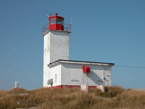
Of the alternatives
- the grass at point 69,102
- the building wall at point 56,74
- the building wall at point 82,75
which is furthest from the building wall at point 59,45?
the grass at point 69,102

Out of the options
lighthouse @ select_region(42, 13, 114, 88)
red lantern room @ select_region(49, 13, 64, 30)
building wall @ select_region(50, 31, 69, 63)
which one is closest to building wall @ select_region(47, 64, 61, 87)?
lighthouse @ select_region(42, 13, 114, 88)

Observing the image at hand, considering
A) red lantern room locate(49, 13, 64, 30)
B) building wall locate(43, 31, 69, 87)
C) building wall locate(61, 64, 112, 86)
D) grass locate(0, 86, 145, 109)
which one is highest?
red lantern room locate(49, 13, 64, 30)

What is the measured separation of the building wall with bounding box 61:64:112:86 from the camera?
75.7ft

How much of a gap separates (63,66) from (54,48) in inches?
188

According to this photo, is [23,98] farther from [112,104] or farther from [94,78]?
[94,78]

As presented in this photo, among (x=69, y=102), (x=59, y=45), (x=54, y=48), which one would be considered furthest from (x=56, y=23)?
(x=69, y=102)

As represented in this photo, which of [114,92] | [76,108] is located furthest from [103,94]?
[76,108]

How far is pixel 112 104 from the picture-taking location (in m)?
15.7

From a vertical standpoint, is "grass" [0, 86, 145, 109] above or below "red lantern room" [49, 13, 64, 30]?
below

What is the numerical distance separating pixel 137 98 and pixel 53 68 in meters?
10.9

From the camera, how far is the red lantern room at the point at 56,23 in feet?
92.4

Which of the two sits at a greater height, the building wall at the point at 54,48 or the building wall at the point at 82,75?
the building wall at the point at 54,48

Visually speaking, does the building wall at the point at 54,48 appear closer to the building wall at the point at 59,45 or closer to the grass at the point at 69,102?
the building wall at the point at 59,45

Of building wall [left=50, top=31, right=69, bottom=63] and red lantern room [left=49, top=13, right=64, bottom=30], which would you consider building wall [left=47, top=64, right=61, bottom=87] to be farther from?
red lantern room [left=49, top=13, right=64, bottom=30]
